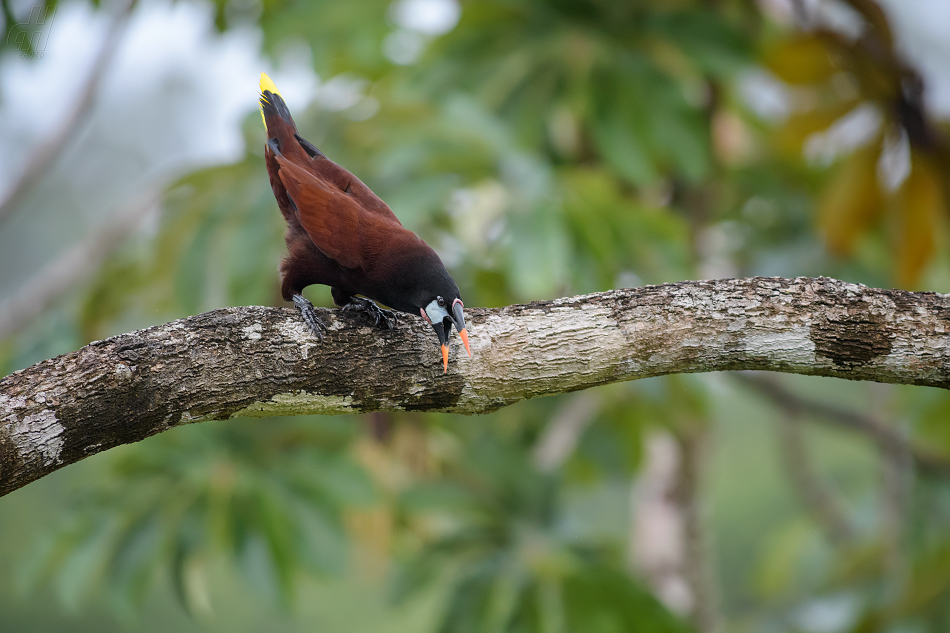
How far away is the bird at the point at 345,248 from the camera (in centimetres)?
163

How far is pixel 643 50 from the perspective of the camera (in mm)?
4039

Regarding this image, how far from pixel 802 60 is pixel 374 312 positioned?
289cm

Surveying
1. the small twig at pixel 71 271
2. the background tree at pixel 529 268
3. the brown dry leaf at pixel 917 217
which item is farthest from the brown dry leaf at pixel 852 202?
the small twig at pixel 71 271

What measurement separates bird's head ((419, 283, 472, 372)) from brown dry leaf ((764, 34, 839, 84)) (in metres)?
2.82

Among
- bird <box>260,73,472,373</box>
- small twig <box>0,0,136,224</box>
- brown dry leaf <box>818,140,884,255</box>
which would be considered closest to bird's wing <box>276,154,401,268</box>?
bird <box>260,73,472,373</box>

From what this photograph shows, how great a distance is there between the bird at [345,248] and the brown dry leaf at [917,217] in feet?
8.30

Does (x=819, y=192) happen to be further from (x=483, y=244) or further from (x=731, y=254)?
(x=483, y=244)

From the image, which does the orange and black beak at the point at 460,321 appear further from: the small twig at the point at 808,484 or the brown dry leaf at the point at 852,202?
the small twig at the point at 808,484

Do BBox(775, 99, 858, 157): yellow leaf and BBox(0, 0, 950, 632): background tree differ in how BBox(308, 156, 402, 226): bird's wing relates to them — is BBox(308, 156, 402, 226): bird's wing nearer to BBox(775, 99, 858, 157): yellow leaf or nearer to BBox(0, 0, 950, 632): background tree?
BBox(0, 0, 950, 632): background tree

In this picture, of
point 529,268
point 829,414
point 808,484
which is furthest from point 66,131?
point 808,484

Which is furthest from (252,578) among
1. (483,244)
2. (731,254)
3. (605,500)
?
(605,500)

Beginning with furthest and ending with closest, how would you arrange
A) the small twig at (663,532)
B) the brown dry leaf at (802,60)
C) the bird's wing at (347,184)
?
the small twig at (663,532), the brown dry leaf at (802,60), the bird's wing at (347,184)

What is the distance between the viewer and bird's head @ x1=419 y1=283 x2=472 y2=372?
58.8 inches

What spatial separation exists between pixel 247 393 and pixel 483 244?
268cm
